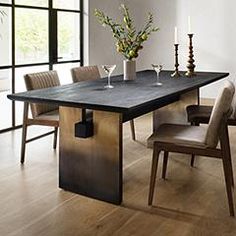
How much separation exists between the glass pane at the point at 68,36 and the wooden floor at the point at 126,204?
247cm

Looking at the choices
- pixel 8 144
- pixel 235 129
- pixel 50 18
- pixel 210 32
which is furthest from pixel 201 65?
pixel 8 144

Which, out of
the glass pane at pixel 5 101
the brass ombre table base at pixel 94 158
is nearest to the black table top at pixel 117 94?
the brass ombre table base at pixel 94 158

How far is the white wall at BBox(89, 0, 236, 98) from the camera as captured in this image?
262 inches

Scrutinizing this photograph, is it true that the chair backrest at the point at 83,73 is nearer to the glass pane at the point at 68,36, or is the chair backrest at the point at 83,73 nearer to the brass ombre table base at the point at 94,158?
the brass ombre table base at the point at 94,158

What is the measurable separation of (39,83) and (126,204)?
1.60 metres

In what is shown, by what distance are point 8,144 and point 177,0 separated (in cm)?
383

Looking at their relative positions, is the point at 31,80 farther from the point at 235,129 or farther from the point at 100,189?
the point at 235,129

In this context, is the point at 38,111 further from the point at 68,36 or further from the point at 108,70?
the point at 68,36

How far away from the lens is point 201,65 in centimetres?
696

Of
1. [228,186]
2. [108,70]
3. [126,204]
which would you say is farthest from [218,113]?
[108,70]

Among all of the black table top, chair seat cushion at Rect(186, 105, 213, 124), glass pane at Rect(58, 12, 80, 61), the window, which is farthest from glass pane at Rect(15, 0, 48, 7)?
chair seat cushion at Rect(186, 105, 213, 124)

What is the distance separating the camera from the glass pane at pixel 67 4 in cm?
604

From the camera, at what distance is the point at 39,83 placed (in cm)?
406

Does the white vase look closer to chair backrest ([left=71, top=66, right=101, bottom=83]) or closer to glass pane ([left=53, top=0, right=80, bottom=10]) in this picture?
chair backrest ([left=71, top=66, right=101, bottom=83])
